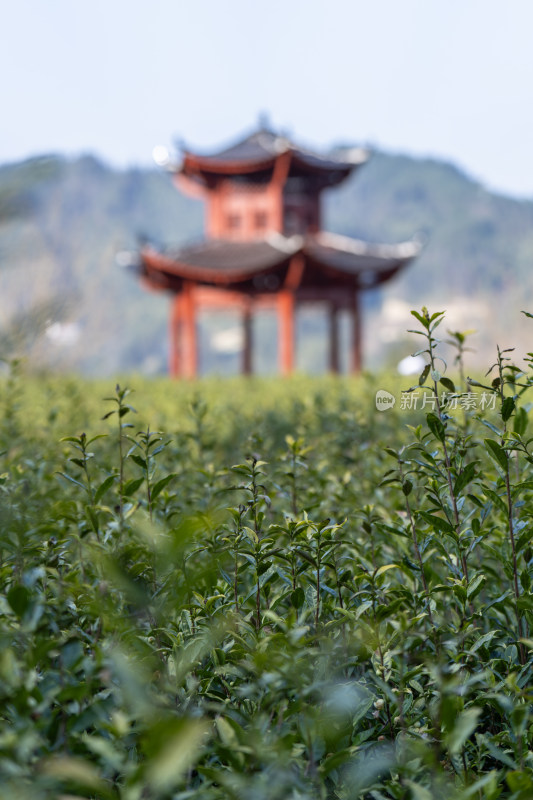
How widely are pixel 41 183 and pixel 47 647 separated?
1.19 meters

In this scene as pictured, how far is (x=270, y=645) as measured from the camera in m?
1.48

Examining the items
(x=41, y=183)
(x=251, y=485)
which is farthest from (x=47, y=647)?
(x=41, y=183)

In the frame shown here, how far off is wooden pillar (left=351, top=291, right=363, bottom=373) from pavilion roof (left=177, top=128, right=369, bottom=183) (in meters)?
3.23

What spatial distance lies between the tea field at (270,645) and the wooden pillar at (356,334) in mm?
15249

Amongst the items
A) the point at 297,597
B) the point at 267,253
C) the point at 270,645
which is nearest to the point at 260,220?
the point at 267,253

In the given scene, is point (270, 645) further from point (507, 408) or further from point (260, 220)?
point (260, 220)

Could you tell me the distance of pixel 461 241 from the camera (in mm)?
151625

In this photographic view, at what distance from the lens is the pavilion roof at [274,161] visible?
58.4 feet

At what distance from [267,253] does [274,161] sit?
2698 millimetres

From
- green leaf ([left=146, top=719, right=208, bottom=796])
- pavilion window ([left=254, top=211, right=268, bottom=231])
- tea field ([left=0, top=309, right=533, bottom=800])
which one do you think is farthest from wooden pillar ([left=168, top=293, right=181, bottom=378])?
green leaf ([left=146, top=719, right=208, bottom=796])

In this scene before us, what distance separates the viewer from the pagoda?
53.8 feet

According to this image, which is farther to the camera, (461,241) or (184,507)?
(461,241)

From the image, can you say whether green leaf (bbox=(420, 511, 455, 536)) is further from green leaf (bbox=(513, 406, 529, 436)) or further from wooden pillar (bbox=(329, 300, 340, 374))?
wooden pillar (bbox=(329, 300, 340, 374))

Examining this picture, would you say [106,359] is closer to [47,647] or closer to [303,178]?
[303,178]
